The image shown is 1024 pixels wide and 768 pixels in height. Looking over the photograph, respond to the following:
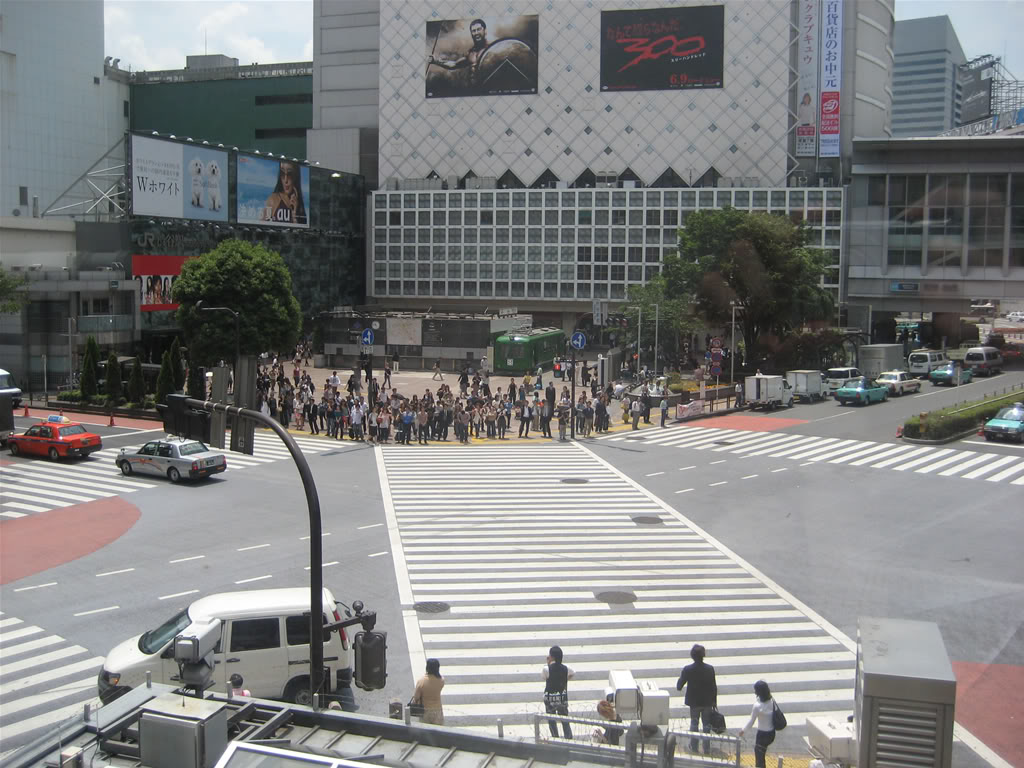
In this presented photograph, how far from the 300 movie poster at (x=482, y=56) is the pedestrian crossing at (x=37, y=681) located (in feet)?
278

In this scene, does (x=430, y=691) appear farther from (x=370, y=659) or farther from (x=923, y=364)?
(x=923, y=364)

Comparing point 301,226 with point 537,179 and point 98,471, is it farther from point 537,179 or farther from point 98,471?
point 98,471

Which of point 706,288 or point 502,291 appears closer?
point 706,288

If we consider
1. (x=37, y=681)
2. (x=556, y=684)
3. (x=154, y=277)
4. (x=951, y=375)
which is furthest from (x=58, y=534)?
(x=951, y=375)

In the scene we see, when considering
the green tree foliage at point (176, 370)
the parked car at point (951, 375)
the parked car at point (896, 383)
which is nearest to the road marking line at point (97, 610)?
the green tree foliage at point (176, 370)

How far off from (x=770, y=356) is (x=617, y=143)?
38.8 m

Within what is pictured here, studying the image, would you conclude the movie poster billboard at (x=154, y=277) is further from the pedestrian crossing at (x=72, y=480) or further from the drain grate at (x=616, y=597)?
the drain grate at (x=616, y=597)

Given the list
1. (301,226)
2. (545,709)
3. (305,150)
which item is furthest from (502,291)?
(545,709)

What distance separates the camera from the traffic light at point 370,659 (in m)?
9.91

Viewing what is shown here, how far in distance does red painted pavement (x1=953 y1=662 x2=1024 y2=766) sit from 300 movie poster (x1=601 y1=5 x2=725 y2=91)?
82.2 metres

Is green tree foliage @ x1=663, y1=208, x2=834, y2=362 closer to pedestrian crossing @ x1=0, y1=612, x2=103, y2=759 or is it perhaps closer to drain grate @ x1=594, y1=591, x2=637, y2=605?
drain grate @ x1=594, y1=591, x2=637, y2=605

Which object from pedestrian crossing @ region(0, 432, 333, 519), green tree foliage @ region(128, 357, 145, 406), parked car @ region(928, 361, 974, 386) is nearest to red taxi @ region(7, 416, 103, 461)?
pedestrian crossing @ region(0, 432, 333, 519)

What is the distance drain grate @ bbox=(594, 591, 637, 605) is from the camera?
1816cm

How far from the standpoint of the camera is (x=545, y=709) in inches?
506
